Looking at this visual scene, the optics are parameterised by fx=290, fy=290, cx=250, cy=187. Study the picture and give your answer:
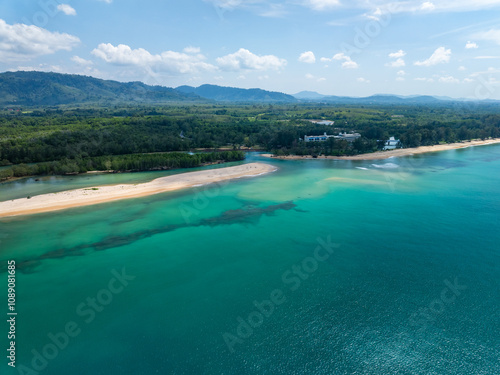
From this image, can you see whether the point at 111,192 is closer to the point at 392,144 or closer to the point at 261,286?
the point at 261,286

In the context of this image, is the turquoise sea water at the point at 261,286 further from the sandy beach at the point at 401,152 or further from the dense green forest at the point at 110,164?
the sandy beach at the point at 401,152

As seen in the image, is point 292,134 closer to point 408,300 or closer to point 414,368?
point 408,300

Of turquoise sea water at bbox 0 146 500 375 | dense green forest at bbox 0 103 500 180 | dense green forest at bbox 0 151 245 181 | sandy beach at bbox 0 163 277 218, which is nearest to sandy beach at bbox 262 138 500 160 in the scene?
dense green forest at bbox 0 103 500 180

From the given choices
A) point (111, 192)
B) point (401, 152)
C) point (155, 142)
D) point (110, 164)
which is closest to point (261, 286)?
point (111, 192)

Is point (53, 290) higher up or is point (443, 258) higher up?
point (443, 258)

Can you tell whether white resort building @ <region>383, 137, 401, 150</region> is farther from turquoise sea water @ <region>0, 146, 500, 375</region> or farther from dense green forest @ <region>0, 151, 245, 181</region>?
dense green forest @ <region>0, 151, 245, 181</region>

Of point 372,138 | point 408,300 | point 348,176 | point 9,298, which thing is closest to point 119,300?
point 9,298
